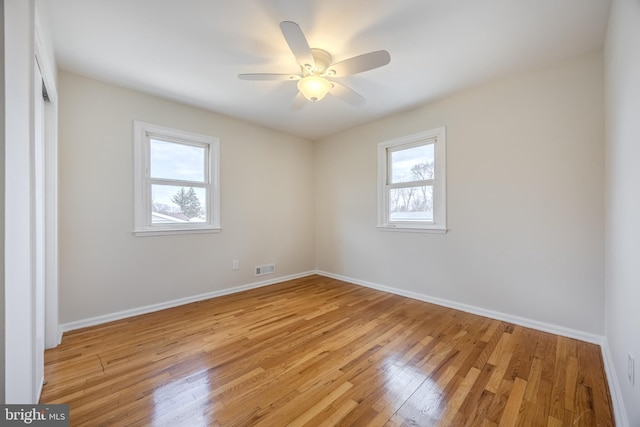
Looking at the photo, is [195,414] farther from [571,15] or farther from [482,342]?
[571,15]

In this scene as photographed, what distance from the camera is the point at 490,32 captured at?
6.41 feet

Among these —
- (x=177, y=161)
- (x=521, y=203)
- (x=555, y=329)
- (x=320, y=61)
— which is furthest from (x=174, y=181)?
(x=555, y=329)

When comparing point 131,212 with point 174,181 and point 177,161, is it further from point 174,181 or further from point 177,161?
point 177,161

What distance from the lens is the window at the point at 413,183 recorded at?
124 inches

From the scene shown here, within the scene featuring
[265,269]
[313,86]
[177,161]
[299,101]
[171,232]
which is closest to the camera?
[313,86]

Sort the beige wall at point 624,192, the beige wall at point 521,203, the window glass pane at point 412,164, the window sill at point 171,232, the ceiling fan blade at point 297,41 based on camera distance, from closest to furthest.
Answer: the beige wall at point 624,192 → the ceiling fan blade at point 297,41 → the beige wall at point 521,203 → the window sill at point 171,232 → the window glass pane at point 412,164

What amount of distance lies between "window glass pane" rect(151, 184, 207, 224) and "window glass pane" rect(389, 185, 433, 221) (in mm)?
2588

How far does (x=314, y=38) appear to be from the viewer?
2000 mm

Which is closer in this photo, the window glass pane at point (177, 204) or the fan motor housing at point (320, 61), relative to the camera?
the fan motor housing at point (320, 61)

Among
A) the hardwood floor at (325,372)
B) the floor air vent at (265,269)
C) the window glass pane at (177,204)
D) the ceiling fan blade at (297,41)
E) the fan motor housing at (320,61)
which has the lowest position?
the hardwood floor at (325,372)

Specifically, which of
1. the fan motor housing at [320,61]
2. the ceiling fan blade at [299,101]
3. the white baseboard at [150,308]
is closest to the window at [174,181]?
the white baseboard at [150,308]

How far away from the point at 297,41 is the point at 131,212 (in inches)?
97.5

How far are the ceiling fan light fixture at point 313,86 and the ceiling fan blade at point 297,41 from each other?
0.15 m

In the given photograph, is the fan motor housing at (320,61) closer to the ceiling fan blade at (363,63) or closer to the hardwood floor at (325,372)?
the ceiling fan blade at (363,63)
